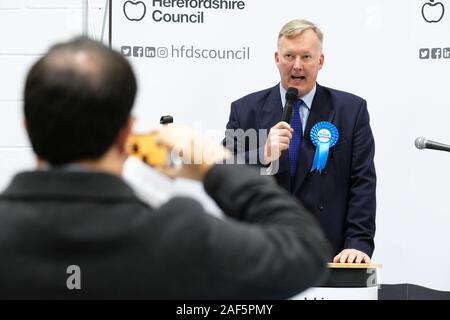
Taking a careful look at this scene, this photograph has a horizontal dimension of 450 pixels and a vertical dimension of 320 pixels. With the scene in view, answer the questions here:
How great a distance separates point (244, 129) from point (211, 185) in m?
2.11

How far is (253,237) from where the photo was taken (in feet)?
3.11

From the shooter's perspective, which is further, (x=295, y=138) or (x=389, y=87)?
(x=389, y=87)

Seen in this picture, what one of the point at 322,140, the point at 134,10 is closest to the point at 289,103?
the point at 322,140

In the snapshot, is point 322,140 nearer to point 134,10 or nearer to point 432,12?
point 432,12

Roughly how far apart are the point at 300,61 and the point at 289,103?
36 cm

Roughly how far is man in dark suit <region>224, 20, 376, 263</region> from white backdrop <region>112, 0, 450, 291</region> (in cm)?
51

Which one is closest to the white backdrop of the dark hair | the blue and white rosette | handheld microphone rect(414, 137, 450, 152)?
the blue and white rosette

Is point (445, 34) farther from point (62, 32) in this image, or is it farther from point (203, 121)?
point (62, 32)

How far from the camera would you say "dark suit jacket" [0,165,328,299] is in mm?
915

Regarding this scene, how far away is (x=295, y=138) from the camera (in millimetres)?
3061

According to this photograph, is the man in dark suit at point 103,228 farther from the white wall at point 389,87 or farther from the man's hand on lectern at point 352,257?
the white wall at point 389,87

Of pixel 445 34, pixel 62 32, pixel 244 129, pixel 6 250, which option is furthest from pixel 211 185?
pixel 62 32

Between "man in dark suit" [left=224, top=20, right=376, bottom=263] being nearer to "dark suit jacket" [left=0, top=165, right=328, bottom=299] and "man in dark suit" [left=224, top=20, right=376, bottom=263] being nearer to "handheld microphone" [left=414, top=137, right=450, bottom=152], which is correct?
"handheld microphone" [left=414, top=137, right=450, bottom=152]
